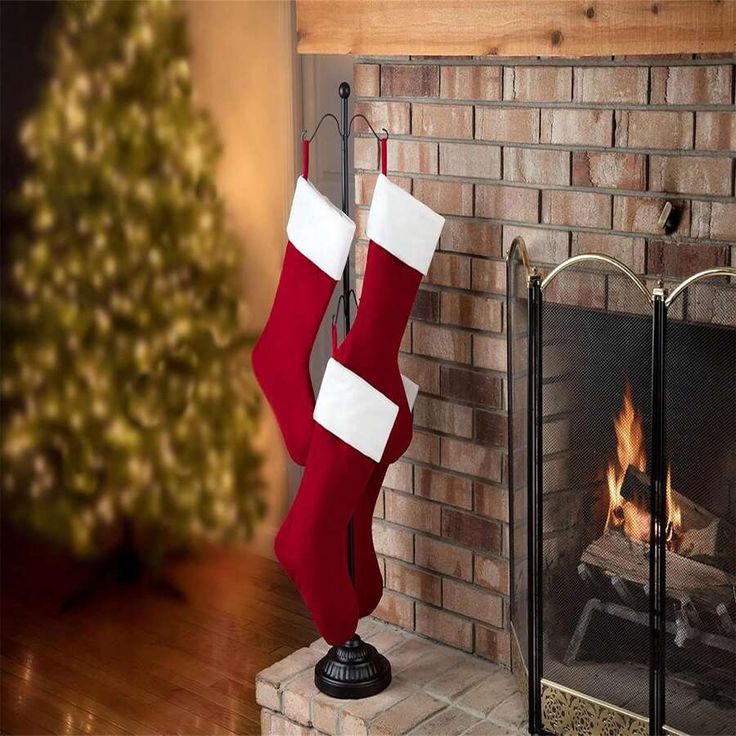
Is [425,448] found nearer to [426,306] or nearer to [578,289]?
[426,306]

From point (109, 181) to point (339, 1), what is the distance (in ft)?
3.67

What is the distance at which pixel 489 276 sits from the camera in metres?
2.27

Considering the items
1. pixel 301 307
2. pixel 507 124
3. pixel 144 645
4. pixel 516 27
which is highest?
pixel 516 27

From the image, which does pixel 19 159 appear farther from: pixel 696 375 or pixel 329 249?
pixel 696 375

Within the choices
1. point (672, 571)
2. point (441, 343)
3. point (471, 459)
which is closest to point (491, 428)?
point (471, 459)

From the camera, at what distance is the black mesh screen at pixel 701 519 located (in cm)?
183

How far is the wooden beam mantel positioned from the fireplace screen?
1.13ft


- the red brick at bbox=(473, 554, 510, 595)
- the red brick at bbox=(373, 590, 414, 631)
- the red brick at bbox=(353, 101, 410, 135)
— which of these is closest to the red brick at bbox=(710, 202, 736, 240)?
the red brick at bbox=(353, 101, 410, 135)

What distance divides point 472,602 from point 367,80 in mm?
1016

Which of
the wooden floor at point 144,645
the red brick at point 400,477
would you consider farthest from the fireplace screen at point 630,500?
the wooden floor at point 144,645

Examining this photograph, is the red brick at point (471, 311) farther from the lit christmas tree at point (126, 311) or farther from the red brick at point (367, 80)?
the lit christmas tree at point (126, 311)

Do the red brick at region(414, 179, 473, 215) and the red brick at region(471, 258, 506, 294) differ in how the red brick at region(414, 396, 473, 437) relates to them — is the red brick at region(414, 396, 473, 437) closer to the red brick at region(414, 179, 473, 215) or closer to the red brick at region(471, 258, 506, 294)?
the red brick at region(471, 258, 506, 294)

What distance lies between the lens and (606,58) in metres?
2.02

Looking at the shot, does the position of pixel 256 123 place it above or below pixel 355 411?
above
